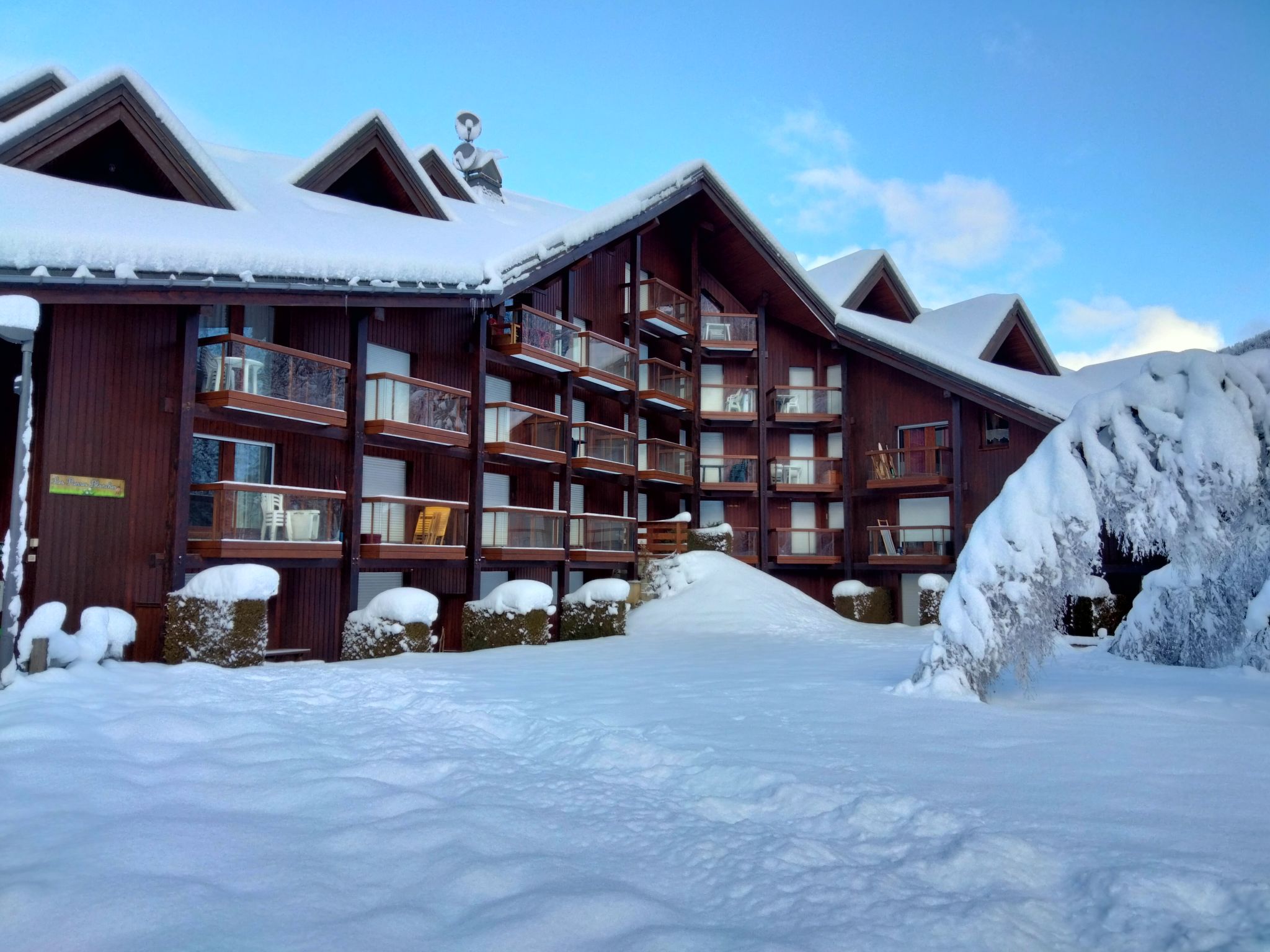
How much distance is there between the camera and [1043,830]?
16.0 feet

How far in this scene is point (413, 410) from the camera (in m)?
18.7

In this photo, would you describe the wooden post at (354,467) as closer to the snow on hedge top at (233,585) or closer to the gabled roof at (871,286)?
the snow on hedge top at (233,585)

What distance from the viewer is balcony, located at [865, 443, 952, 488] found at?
92.5 feet

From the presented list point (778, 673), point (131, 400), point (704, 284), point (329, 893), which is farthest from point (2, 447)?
point (704, 284)

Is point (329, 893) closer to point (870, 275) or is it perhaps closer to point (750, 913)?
point (750, 913)

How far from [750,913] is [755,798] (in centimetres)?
177

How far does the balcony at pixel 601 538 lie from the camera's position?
76.6 feet

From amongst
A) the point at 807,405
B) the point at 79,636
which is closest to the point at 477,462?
the point at 79,636

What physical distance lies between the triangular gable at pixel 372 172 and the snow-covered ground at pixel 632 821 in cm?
1532

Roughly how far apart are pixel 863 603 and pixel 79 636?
70.9ft

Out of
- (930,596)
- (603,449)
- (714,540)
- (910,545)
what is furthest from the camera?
(910,545)

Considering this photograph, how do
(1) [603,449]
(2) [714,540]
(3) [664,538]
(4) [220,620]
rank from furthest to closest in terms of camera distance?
(3) [664,538], (2) [714,540], (1) [603,449], (4) [220,620]

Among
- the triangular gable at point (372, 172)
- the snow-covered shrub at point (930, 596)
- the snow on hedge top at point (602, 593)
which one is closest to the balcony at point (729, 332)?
the snow-covered shrub at point (930, 596)

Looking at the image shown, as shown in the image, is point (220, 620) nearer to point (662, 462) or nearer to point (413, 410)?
point (413, 410)
